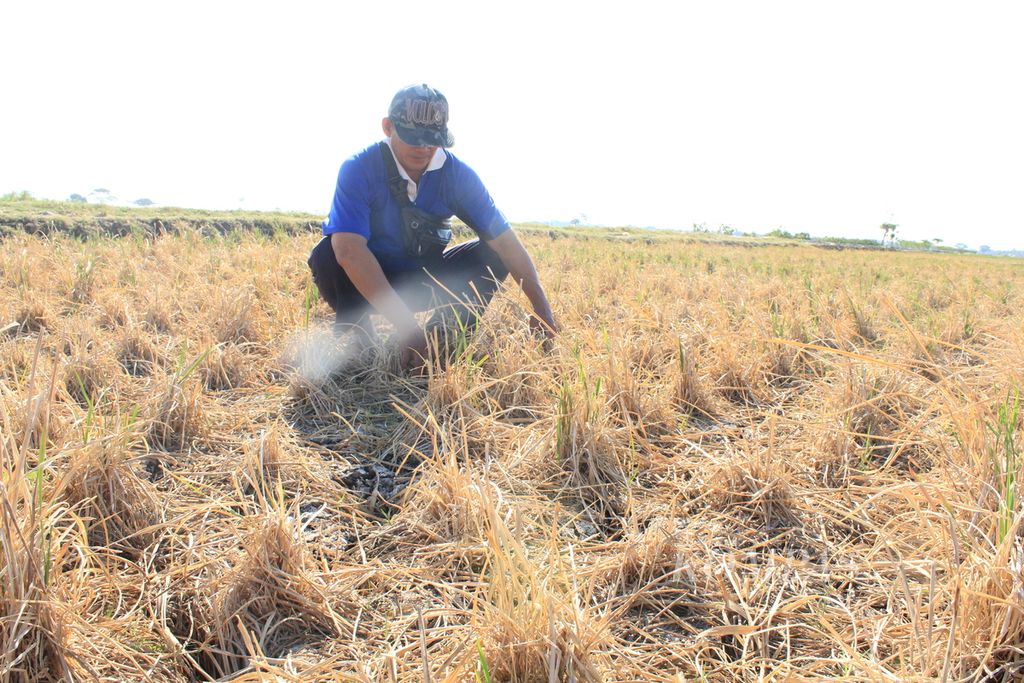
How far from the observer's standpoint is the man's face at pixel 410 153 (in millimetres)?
2287

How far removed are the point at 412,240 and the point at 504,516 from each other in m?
1.67

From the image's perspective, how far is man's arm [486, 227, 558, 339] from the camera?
2520 millimetres

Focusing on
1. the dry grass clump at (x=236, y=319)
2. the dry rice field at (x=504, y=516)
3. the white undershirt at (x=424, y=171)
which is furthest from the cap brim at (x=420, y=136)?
the dry grass clump at (x=236, y=319)

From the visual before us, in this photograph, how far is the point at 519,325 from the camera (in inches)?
90.0

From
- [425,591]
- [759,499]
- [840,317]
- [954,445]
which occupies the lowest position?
[425,591]

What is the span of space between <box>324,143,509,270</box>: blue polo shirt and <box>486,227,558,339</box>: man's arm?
0.16ft

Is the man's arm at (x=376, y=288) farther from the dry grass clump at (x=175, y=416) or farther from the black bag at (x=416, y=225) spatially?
the dry grass clump at (x=175, y=416)

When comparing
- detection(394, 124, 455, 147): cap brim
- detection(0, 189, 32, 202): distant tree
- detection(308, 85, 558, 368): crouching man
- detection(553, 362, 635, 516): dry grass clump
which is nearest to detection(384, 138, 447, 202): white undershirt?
detection(308, 85, 558, 368): crouching man

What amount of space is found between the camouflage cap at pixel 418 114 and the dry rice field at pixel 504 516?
742 millimetres

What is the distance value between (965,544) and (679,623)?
524mm

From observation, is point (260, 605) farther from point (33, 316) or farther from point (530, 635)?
point (33, 316)

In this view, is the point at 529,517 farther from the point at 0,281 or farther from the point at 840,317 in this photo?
the point at 0,281

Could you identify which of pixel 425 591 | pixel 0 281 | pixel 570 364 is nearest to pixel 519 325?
pixel 570 364

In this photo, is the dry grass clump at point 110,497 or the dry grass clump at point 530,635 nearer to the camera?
the dry grass clump at point 530,635
